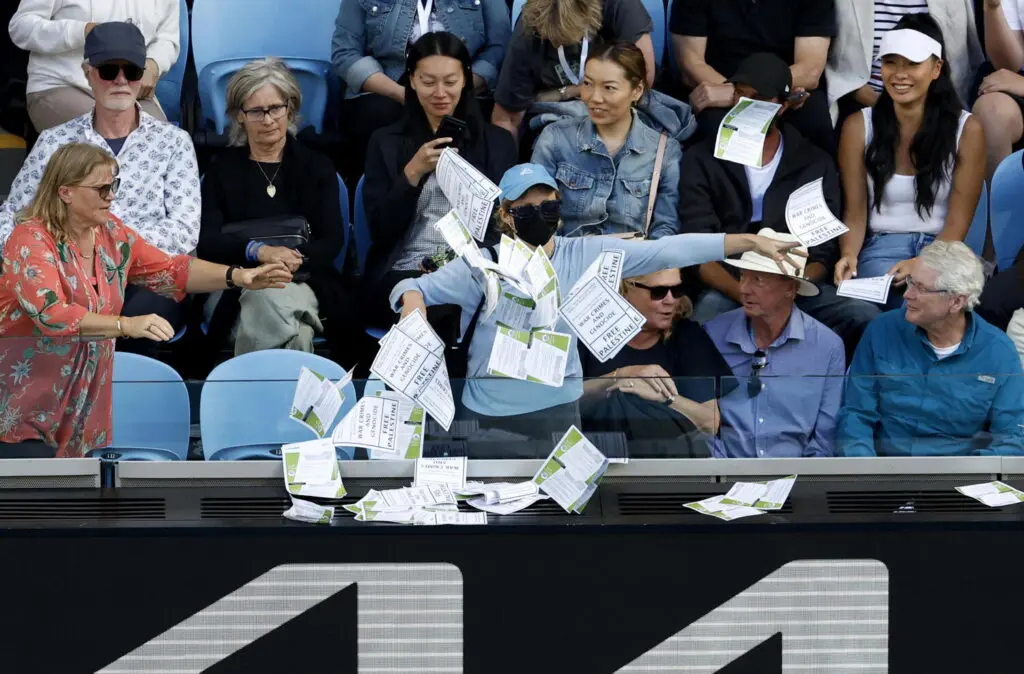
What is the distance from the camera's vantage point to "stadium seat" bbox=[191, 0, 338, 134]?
698cm

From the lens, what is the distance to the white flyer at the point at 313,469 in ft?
13.9

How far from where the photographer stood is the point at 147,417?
4.29m

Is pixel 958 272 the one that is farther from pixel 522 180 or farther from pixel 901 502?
pixel 522 180

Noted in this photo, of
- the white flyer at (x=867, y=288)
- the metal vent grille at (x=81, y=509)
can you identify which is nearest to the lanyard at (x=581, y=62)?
the white flyer at (x=867, y=288)

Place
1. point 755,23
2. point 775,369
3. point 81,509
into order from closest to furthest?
1. point 81,509
2. point 775,369
3. point 755,23

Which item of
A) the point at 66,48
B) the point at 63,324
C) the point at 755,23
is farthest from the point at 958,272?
the point at 66,48

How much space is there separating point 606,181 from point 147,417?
259 cm

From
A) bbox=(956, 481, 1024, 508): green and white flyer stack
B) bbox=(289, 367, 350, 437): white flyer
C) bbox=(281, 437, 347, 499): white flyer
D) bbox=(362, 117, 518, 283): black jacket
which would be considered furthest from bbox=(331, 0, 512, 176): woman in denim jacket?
bbox=(956, 481, 1024, 508): green and white flyer stack

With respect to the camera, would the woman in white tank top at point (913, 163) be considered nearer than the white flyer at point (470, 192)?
No

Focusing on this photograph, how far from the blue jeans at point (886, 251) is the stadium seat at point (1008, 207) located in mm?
347

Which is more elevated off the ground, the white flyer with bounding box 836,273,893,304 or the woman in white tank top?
the woman in white tank top

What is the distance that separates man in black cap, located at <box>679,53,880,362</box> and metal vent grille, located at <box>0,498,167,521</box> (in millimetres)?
2650

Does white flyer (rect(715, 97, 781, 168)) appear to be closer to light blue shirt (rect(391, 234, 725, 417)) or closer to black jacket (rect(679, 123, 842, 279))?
black jacket (rect(679, 123, 842, 279))

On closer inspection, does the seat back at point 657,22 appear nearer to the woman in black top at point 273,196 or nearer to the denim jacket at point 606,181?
the denim jacket at point 606,181
